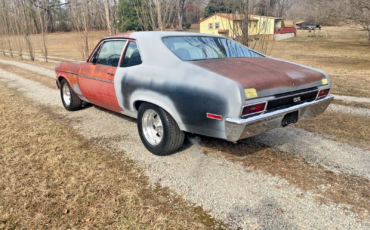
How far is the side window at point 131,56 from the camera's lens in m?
3.84

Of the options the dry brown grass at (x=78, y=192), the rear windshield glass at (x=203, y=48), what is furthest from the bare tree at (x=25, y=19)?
the rear windshield glass at (x=203, y=48)

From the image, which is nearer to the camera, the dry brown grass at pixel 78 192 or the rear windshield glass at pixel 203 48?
the dry brown grass at pixel 78 192

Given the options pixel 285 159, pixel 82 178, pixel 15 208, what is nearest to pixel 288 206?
pixel 285 159

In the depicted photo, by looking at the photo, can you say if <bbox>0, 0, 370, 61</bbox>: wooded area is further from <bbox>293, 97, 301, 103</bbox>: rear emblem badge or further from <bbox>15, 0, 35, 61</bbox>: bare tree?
<bbox>293, 97, 301, 103</bbox>: rear emblem badge

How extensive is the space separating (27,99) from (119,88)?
4.72 metres

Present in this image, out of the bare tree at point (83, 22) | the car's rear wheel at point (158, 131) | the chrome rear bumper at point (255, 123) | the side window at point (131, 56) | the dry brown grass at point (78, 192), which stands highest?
the bare tree at point (83, 22)

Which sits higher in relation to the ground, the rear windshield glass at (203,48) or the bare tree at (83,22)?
the bare tree at (83,22)

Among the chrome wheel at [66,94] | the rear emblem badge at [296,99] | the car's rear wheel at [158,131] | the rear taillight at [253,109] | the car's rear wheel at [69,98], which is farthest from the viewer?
the chrome wheel at [66,94]

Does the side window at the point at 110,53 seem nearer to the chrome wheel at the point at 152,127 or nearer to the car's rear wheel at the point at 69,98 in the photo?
the chrome wheel at the point at 152,127

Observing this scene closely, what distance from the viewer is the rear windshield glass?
3.60 meters

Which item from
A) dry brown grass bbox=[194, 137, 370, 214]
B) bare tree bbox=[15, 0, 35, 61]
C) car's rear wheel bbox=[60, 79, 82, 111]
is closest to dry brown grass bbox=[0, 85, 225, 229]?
dry brown grass bbox=[194, 137, 370, 214]

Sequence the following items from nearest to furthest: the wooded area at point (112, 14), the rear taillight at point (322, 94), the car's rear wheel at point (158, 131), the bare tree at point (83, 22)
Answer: the car's rear wheel at point (158, 131), the rear taillight at point (322, 94), the wooded area at point (112, 14), the bare tree at point (83, 22)

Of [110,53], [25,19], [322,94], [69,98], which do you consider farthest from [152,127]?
[25,19]

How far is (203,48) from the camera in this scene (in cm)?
384
